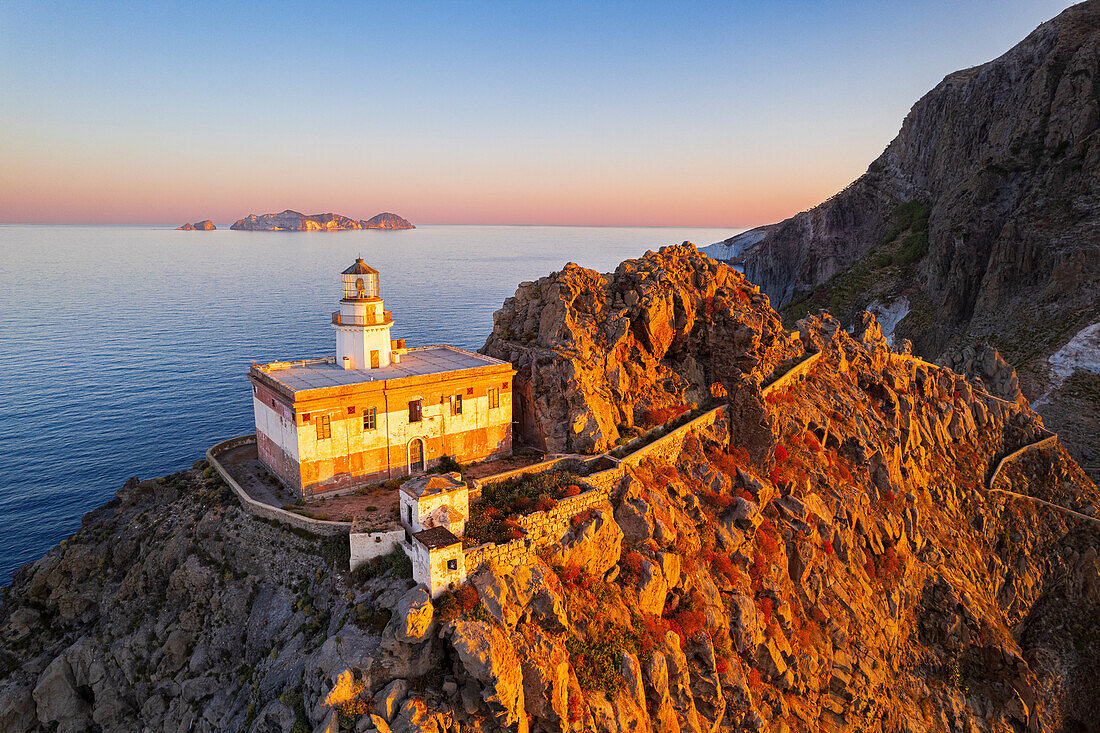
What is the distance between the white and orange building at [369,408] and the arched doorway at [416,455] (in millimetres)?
62

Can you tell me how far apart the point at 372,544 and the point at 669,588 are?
595 inches

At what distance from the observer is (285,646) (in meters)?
28.3

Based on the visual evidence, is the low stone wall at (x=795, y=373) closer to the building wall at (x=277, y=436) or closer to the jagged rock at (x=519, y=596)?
the jagged rock at (x=519, y=596)

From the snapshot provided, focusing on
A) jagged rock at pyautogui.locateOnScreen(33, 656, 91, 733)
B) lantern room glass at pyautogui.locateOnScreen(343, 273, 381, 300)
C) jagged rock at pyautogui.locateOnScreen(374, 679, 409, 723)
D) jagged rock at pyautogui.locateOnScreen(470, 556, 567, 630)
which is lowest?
jagged rock at pyautogui.locateOnScreen(33, 656, 91, 733)

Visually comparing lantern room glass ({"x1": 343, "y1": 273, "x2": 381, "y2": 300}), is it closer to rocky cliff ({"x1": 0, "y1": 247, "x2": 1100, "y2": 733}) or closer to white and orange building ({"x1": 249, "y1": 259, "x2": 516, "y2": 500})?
white and orange building ({"x1": 249, "y1": 259, "x2": 516, "y2": 500})

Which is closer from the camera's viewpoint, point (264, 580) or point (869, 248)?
point (264, 580)

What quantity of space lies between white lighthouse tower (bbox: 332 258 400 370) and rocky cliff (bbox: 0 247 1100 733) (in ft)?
32.2

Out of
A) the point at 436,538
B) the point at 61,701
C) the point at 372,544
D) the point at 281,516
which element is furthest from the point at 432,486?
the point at 61,701

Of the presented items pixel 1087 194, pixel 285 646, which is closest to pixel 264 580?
pixel 285 646

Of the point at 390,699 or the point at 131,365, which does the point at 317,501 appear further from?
the point at 131,365

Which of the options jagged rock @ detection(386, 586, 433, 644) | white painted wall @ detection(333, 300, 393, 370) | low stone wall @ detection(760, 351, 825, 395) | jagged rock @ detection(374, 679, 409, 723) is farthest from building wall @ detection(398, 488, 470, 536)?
low stone wall @ detection(760, 351, 825, 395)

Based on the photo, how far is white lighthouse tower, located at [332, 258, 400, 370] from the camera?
40.0m

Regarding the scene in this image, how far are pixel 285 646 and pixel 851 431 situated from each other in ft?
132

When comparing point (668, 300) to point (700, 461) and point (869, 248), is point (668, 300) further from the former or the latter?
point (869, 248)
